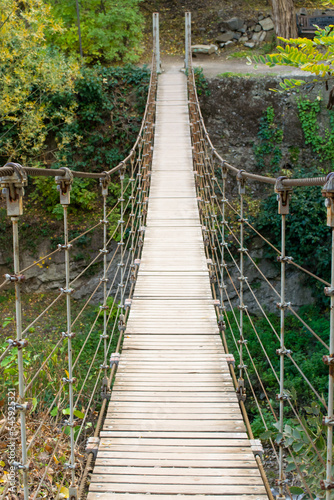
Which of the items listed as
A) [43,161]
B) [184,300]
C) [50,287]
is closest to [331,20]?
[43,161]

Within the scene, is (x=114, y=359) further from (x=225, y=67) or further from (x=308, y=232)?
(x=225, y=67)

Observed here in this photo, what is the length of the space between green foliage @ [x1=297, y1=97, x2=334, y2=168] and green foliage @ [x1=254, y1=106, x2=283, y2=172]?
505mm

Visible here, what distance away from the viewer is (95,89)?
28.8 feet

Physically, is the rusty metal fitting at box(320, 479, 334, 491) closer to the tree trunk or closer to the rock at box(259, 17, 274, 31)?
the tree trunk

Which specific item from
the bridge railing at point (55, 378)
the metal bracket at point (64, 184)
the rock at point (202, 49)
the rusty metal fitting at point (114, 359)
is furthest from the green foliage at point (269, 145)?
the metal bracket at point (64, 184)

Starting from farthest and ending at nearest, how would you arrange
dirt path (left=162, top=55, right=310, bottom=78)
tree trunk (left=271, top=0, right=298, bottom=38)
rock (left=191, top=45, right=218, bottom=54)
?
rock (left=191, top=45, right=218, bottom=54) → tree trunk (left=271, top=0, right=298, bottom=38) → dirt path (left=162, top=55, right=310, bottom=78)

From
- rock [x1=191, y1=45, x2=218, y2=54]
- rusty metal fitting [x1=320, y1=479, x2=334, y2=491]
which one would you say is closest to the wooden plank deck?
rusty metal fitting [x1=320, y1=479, x2=334, y2=491]

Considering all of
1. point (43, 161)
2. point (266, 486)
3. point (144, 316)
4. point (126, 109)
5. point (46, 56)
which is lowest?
point (266, 486)

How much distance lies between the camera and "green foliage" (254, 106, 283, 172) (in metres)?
8.95

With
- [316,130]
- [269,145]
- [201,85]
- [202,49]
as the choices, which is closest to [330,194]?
[269,145]

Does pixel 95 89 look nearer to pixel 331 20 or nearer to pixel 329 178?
pixel 331 20

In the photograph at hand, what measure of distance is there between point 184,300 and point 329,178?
2447 mm

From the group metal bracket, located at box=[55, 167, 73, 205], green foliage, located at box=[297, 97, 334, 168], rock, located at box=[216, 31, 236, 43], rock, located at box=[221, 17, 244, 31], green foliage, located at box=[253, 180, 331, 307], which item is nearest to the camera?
metal bracket, located at box=[55, 167, 73, 205]

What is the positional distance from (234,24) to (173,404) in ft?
40.1
